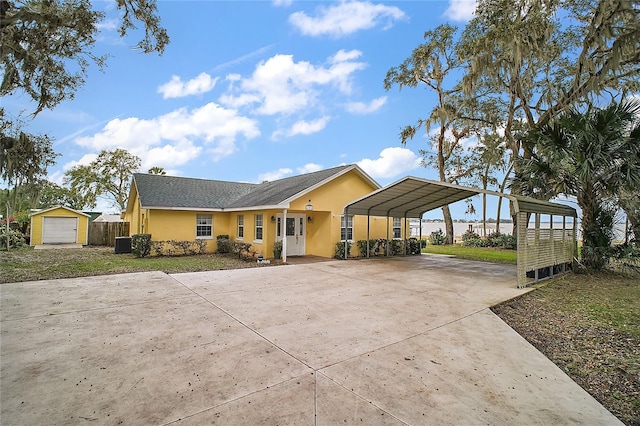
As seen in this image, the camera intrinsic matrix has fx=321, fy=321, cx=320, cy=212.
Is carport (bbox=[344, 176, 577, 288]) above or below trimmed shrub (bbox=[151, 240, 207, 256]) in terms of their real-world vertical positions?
above

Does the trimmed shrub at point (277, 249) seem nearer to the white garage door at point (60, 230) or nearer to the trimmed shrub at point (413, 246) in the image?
the trimmed shrub at point (413, 246)

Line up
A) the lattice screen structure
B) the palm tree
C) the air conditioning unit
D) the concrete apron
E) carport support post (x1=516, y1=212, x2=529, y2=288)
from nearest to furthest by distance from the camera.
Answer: the concrete apron → carport support post (x1=516, y1=212, x2=529, y2=288) → the lattice screen structure → the palm tree → the air conditioning unit

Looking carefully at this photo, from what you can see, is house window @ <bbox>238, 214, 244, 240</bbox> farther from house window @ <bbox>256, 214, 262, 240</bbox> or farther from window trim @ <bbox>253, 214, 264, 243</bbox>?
house window @ <bbox>256, 214, 262, 240</bbox>

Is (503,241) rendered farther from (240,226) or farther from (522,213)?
(240,226)

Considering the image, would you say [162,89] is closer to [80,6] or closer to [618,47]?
[80,6]

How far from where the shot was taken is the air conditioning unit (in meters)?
16.4

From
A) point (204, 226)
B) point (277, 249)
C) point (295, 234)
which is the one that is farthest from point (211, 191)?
point (277, 249)

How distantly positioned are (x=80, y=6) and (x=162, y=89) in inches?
331

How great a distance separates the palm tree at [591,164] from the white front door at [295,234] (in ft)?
29.8

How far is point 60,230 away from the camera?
21.4 m

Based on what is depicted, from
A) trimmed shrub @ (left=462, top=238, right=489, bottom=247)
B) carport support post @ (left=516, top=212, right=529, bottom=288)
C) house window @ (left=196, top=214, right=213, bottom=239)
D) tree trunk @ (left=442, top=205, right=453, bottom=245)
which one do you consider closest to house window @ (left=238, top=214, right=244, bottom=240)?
house window @ (left=196, top=214, right=213, bottom=239)

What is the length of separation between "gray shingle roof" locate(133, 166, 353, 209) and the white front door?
143cm

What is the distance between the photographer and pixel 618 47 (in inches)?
219

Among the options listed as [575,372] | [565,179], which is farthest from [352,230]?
[575,372]
